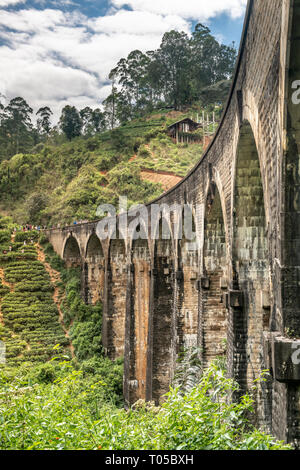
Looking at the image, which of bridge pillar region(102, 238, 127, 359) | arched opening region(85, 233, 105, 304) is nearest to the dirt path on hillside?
arched opening region(85, 233, 105, 304)

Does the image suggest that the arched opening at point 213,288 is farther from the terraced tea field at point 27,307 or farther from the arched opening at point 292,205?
the terraced tea field at point 27,307

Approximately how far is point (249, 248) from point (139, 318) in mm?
10239

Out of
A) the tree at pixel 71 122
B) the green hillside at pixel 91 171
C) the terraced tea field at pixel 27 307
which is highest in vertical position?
the tree at pixel 71 122

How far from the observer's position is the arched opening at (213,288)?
32.1ft

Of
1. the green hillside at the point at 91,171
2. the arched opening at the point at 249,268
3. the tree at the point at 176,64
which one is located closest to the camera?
the arched opening at the point at 249,268

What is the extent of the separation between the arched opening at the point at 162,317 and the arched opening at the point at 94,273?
9.31 metres

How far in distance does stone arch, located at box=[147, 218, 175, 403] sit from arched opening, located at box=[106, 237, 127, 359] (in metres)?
5.18

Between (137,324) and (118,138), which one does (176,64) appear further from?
(137,324)

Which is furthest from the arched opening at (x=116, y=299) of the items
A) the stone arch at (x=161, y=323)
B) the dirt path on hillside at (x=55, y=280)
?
the stone arch at (x=161, y=323)

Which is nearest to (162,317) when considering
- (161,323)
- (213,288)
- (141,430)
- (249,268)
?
(161,323)

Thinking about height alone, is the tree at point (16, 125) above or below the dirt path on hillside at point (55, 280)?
above

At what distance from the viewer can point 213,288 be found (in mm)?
9883

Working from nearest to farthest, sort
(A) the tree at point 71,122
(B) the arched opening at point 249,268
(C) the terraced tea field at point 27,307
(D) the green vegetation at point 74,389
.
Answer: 1. (D) the green vegetation at point 74,389
2. (B) the arched opening at point 249,268
3. (C) the terraced tea field at point 27,307
4. (A) the tree at point 71,122

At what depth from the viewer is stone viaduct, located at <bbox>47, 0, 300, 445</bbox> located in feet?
11.4
